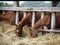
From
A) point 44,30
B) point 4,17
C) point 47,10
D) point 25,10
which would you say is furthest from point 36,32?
point 4,17

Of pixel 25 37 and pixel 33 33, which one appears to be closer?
pixel 33 33

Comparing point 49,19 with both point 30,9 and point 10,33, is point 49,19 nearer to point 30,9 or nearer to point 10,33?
point 30,9

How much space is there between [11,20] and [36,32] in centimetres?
172

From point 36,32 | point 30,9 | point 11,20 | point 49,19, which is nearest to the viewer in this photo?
point 36,32

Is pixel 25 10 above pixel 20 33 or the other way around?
above

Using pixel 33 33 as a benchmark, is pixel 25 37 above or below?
below

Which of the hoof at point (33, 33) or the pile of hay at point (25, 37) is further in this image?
the hoof at point (33, 33)

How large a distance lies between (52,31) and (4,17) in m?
2.39

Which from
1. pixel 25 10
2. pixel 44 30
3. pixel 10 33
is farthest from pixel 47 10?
pixel 10 33

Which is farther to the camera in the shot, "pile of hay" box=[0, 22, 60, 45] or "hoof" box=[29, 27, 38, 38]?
"hoof" box=[29, 27, 38, 38]

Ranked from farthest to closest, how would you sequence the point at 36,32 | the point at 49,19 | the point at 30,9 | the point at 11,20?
the point at 11,20, the point at 30,9, the point at 49,19, the point at 36,32

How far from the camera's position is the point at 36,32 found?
16.7ft

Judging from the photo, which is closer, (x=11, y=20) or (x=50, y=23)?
(x=50, y=23)

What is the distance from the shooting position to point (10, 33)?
5426 mm
